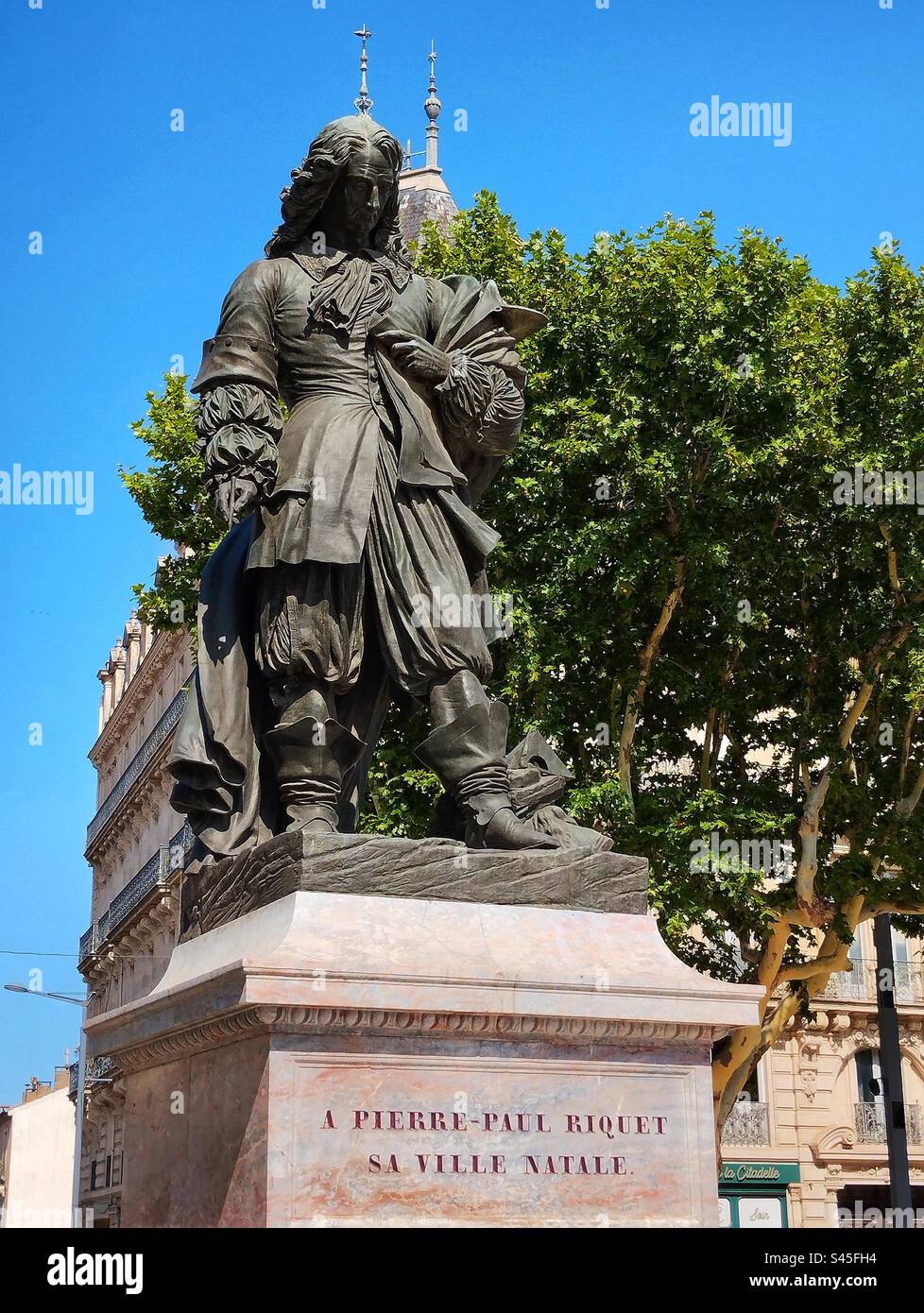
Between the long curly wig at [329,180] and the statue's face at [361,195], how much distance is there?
37 millimetres

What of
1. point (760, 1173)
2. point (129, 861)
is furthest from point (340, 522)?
point (129, 861)

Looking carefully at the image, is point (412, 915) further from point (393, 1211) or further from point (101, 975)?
point (101, 975)

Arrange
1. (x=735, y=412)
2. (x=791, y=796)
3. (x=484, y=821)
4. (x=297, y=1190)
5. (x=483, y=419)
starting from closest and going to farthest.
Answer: (x=297, y=1190)
(x=484, y=821)
(x=483, y=419)
(x=735, y=412)
(x=791, y=796)

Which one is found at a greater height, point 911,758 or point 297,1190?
point 911,758

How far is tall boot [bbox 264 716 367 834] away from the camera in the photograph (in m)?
6.91

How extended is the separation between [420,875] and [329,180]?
306 cm

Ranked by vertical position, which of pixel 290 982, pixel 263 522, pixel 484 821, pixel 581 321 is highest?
pixel 581 321

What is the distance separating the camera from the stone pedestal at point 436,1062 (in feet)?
19.1

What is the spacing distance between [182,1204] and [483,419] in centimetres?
338

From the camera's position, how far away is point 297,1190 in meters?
5.72

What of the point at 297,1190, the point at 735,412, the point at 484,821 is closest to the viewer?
the point at 297,1190

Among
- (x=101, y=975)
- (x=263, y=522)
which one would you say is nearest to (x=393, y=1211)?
(x=263, y=522)

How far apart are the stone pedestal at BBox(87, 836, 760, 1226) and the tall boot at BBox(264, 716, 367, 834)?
362 millimetres
